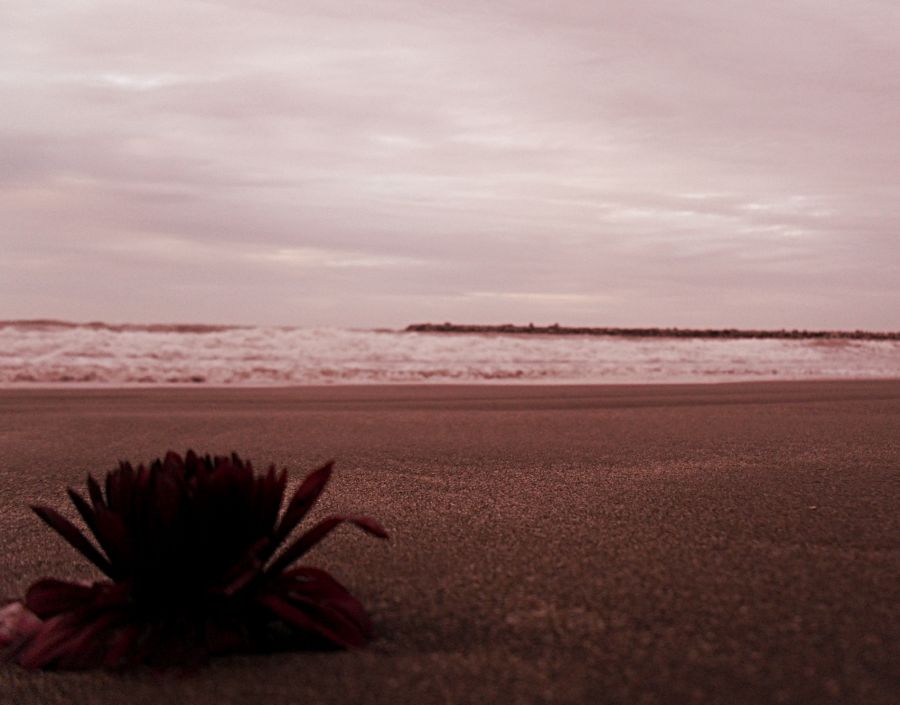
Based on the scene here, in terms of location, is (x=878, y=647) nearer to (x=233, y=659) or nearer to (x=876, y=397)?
(x=233, y=659)

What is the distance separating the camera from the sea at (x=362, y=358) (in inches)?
513

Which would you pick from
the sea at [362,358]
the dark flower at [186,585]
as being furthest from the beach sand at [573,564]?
the sea at [362,358]

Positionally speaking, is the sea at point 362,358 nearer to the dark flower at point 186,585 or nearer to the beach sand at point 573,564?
the beach sand at point 573,564

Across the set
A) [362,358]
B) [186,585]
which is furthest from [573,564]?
[362,358]

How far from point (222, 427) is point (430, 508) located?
368 cm

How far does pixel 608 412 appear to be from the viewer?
7324mm

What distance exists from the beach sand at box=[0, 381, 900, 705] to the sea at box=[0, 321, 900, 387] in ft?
24.4

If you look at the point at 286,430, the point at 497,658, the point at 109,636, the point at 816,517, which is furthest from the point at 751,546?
the point at 286,430

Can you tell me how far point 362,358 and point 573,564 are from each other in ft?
46.8

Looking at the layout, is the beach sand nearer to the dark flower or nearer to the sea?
the dark flower

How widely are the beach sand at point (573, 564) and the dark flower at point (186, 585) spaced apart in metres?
0.06

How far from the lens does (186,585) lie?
1675mm

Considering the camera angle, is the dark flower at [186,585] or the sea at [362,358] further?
the sea at [362,358]

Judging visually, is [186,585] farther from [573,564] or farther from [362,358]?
[362,358]
